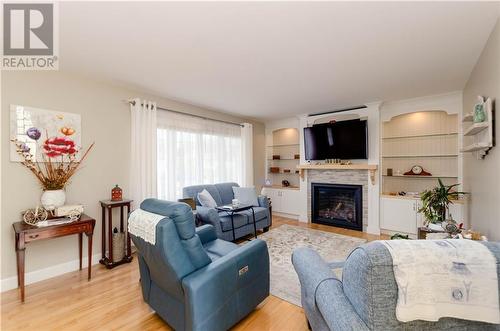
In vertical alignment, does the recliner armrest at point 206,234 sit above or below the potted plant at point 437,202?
below

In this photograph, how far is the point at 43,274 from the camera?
8.72ft

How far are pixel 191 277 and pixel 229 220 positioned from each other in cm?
216

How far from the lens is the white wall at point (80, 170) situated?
2467 millimetres

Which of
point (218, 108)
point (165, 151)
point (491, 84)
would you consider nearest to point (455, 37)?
point (491, 84)

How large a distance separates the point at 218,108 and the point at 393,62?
301cm

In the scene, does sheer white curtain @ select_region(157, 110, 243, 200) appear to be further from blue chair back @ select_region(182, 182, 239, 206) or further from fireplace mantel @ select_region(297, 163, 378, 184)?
fireplace mantel @ select_region(297, 163, 378, 184)

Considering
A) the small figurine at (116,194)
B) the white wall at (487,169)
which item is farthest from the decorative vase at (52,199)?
the white wall at (487,169)

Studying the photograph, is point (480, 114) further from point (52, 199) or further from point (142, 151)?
point (52, 199)

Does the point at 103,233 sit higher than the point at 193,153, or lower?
lower

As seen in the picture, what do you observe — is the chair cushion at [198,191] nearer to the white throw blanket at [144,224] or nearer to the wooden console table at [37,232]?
the wooden console table at [37,232]

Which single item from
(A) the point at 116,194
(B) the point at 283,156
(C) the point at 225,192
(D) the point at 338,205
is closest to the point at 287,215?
(D) the point at 338,205

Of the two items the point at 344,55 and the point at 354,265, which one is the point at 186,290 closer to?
the point at 354,265

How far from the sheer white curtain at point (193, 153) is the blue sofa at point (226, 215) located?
0.23 meters

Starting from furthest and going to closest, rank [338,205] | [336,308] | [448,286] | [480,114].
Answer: [338,205] → [480,114] → [336,308] → [448,286]
